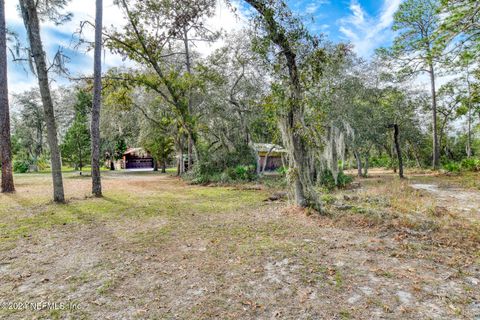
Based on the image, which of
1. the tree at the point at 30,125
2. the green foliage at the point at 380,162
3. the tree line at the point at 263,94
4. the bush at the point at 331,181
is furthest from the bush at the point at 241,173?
the tree at the point at 30,125

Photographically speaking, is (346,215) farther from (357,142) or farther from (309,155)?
(357,142)

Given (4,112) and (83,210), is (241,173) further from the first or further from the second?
(4,112)

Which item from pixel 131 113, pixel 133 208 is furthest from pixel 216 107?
pixel 133 208

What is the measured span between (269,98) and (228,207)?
3.15m

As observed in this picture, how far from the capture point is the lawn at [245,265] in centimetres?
241

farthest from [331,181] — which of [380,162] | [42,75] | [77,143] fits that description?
[380,162]

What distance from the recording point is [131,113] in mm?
19484

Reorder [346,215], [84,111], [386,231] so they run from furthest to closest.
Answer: [84,111] < [346,215] < [386,231]

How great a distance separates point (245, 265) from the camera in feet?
11.0

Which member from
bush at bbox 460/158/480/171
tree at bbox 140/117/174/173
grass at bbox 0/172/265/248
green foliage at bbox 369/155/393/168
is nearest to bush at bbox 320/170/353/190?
grass at bbox 0/172/265/248

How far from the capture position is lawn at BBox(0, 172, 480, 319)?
241 cm

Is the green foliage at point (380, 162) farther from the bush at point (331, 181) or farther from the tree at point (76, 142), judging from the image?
the tree at point (76, 142)

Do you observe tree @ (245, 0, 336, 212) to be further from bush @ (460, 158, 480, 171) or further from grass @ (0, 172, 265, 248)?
bush @ (460, 158, 480, 171)

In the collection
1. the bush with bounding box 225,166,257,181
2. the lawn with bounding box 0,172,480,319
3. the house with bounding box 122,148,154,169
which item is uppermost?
the house with bounding box 122,148,154,169
